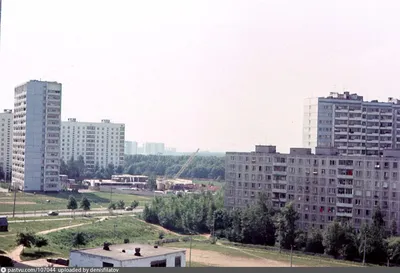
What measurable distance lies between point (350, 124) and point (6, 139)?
37.7ft

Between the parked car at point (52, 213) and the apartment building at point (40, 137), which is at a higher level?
the apartment building at point (40, 137)

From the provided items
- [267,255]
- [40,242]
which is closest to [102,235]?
[40,242]

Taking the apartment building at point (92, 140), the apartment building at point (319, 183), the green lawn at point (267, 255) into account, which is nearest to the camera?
the green lawn at point (267, 255)

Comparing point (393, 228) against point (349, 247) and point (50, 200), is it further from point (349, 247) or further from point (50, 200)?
point (50, 200)

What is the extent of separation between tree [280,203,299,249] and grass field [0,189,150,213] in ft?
18.2

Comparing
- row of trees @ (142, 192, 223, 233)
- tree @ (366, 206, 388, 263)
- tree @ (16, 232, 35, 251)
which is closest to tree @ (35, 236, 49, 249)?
tree @ (16, 232, 35, 251)

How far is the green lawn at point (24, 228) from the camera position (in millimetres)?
8727

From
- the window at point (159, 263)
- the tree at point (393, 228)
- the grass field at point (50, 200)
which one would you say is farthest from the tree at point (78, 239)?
the tree at point (393, 228)

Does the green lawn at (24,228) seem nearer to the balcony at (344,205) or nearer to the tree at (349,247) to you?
the balcony at (344,205)

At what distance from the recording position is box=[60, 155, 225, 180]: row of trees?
75.5 ft

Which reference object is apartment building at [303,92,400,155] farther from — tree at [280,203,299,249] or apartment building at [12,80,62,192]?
apartment building at [12,80,62,192]

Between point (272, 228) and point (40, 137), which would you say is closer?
point (272, 228)

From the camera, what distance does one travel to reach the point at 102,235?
10.3 metres

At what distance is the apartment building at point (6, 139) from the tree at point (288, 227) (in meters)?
12.8
